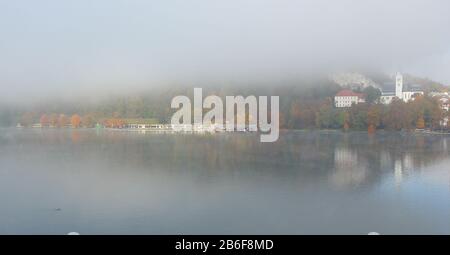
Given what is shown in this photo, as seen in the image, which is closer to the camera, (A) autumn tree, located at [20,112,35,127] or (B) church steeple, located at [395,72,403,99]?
(B) church steeple, located at [395,72,403,99]

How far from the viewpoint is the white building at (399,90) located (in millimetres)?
16453

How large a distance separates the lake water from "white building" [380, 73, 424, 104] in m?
9.02

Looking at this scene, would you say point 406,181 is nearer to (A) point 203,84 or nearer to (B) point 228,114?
(B) point 228,114

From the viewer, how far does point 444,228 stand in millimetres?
3465

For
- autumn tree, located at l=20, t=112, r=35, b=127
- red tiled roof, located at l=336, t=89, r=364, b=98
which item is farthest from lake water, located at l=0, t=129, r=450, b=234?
autumn tree, located at l=20, t=112, r=35, b=127

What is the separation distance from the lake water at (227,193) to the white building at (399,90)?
9.02 meters

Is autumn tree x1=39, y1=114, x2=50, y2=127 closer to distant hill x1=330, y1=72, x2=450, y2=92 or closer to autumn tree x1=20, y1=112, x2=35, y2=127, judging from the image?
autumn tree x1=20, y1=112, x2=35, y2=127

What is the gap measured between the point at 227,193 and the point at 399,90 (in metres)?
14.4

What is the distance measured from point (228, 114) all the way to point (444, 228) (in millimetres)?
12578

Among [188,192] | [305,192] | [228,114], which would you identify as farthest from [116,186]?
[228,114]

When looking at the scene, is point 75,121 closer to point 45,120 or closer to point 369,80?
point 45,120

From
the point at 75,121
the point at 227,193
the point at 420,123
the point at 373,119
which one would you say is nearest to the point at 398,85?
the point at 420,123

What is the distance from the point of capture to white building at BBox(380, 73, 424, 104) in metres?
16.5

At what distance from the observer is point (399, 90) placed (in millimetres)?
17078
